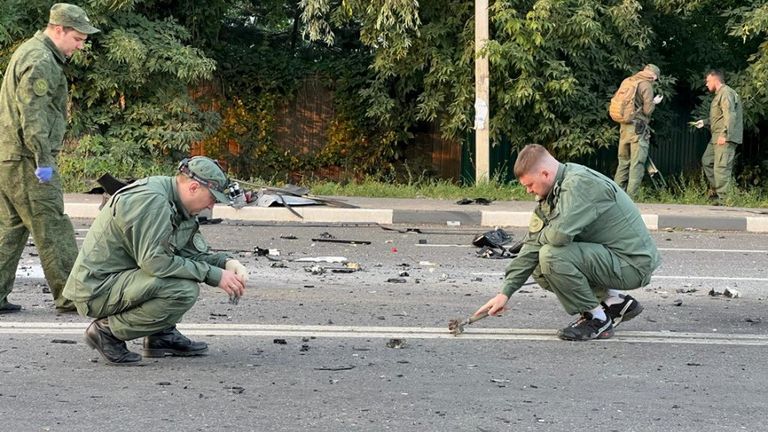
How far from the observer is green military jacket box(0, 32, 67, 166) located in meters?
6.71

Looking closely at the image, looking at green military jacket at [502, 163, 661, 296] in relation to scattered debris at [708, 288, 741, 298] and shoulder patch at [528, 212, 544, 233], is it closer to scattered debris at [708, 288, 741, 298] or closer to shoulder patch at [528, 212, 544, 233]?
shoulder patch at [528, 212, 544, 233]

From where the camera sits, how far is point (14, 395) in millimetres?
5246

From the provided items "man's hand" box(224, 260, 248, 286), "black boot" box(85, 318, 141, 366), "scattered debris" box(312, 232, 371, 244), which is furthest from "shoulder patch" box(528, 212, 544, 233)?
"scattered debris" box(312, 232, 371, 244)

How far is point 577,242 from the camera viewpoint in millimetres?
6430

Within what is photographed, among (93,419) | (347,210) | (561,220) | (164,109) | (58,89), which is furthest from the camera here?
(164,109)

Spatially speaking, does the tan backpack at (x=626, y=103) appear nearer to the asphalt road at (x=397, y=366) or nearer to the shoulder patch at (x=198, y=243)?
the asphalt road at (x=397, y=366)

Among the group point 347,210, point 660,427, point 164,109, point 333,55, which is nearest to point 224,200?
point 660,427

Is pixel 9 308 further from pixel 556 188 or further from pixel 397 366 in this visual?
pixel 556 188

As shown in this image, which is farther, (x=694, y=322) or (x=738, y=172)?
(x=738, y=172)

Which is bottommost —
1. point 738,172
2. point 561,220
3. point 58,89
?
point 738,172

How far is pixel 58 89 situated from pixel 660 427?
4.17 meters

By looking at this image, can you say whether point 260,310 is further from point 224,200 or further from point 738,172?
point 738,172

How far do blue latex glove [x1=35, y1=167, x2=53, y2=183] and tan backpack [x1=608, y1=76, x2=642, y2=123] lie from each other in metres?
10.0

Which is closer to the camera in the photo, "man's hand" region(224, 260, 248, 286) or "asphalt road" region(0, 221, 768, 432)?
"asphalt road" region(0, 221, 768, 432)
